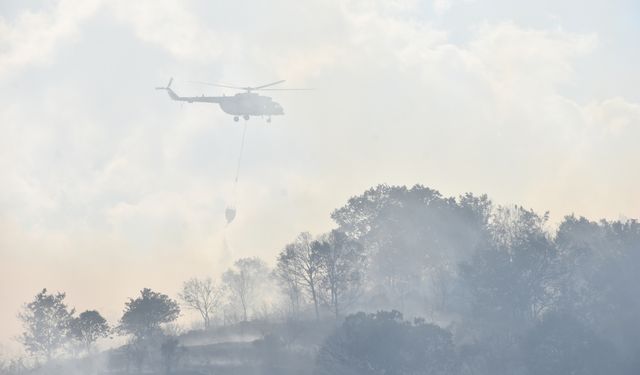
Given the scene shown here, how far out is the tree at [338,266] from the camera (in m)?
131

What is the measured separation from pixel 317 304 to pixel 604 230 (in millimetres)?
46591

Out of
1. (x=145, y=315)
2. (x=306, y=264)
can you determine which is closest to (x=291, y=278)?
(x=306, y=264)

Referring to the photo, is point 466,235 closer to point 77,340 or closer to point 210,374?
point 210,374

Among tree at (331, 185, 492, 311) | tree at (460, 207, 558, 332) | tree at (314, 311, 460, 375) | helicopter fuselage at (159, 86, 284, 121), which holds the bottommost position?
tree at (314, 311, 460, 375)

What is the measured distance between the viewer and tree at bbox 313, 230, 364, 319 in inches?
5153

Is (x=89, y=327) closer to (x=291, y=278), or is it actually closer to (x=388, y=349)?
(x=291, y=278)

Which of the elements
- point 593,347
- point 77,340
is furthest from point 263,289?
point 593,347

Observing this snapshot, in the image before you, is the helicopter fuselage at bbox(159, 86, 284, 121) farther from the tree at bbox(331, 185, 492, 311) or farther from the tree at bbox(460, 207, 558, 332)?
the tree at bbox(460, 207, 558, 332)

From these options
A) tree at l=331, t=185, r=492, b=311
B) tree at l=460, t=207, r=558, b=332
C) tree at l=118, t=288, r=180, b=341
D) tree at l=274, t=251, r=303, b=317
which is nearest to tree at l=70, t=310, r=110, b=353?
tree at l=118, t=288, r=180, b=341

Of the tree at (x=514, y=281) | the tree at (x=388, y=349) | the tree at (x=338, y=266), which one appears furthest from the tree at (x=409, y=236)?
the tree at (x=388, y=349)

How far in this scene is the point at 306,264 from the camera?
13425 cm

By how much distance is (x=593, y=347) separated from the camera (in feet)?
360

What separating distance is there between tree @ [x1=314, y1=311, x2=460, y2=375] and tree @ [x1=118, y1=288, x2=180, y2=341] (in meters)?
24.7

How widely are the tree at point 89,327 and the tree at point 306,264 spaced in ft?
89.1
